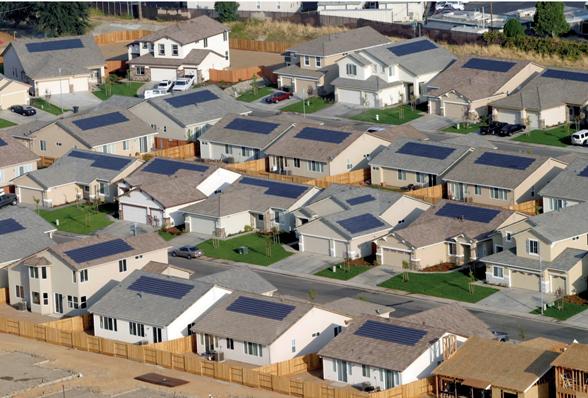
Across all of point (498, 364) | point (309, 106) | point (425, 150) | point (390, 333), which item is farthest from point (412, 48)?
point (498, 364)

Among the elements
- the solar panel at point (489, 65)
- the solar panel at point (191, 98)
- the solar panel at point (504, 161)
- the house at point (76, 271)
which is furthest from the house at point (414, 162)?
the house at point (76, 271)

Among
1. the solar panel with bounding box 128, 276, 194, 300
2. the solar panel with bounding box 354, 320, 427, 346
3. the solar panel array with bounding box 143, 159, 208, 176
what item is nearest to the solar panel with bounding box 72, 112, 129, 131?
the solar panel array with bounding box 143, 159, 208, 176

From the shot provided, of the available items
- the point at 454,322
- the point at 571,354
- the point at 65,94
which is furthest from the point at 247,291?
the point at 65,94

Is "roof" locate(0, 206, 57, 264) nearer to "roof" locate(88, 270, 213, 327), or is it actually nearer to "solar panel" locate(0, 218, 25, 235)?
"solar panel" locate(0, 218, 25, 235)

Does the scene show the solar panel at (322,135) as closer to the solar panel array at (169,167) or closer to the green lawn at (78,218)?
the solar panel array at (169,167)

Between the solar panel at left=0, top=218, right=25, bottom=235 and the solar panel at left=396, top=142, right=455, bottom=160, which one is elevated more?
the solar panel at left=396, top=142, right=455, bottom=160
